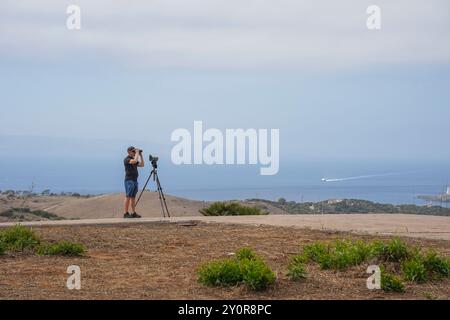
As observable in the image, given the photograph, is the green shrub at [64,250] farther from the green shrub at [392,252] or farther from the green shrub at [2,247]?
the green shrub at [392,252]

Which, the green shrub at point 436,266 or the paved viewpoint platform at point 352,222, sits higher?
the paved viewpoint platform at point 352,222

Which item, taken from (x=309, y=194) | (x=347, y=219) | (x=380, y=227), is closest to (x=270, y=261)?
(x=380, y=227)

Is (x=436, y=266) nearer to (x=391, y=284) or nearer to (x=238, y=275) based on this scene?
(x=391, y=284)

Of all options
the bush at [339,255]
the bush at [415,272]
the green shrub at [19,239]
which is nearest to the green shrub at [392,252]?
the bush at [339,255]

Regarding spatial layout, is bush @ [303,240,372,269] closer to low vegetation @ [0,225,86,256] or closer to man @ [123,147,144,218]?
low vegetation @ [0,225,86,256]

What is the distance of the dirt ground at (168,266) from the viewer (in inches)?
381

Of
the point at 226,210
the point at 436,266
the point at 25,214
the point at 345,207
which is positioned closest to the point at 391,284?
the point at 436,266

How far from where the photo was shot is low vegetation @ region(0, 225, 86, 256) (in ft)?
41.5

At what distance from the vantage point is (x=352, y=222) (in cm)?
1747

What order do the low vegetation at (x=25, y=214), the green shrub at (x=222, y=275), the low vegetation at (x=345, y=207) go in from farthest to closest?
1. the low vegetation at (x=345, y=207)
2. the low vegetation at (x=25, y=214)
3. the green shrub at (x=222, y=275)

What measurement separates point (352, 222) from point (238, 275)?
7924 millimetres

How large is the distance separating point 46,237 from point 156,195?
1554cm
